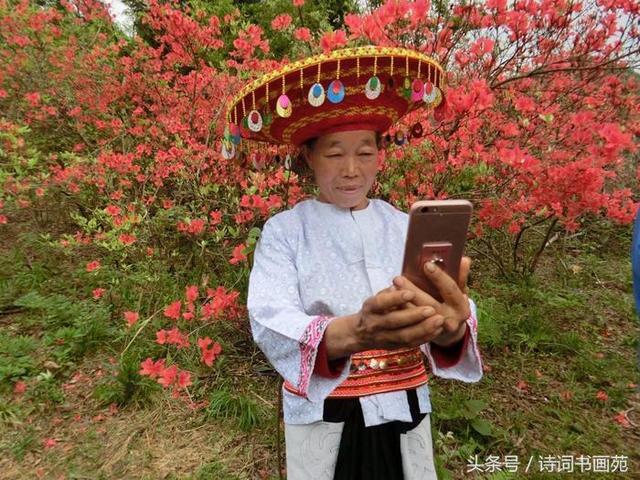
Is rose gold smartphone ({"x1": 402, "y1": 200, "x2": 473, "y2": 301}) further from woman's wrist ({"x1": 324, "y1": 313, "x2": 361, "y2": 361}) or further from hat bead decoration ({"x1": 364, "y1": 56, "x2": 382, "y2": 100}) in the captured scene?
hat bead decoration ({"x1": 364, "y1": 56, "x2": 382, "y2": 100})

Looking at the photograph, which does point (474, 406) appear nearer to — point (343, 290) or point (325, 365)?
point (343, 290)

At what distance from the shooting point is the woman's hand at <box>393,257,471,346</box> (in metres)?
0.92

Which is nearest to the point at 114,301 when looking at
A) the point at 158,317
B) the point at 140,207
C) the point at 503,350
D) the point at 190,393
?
the point at 158,317

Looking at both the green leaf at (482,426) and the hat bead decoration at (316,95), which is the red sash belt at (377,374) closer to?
the hat bead decoration at (316,95)

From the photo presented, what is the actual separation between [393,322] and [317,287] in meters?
0.41

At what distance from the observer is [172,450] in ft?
8.70

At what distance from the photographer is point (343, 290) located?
4.25 ft

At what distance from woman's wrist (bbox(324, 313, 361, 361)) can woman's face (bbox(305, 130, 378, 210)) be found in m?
0.48

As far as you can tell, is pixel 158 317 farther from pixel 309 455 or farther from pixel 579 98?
pixel 579 98

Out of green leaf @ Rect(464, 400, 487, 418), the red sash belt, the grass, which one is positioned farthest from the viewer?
green leaf @ Rect(464, 400, 487, 418)

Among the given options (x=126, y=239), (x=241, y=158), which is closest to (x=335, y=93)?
(x=241, y=158)

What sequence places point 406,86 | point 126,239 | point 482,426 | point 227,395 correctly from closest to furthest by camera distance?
point 406,86 → point 482,426 → point 227,395 → point 126,239

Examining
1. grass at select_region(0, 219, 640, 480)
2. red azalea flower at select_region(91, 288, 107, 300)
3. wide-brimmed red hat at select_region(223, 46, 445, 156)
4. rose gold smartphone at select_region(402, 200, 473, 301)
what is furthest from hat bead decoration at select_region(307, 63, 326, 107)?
red azalea flower at select_region(91, 288, 107, 300)

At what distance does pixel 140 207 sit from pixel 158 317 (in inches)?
42.7
